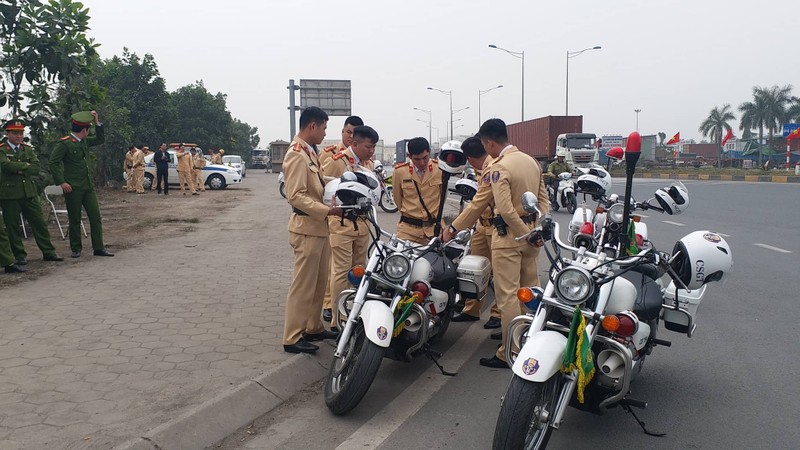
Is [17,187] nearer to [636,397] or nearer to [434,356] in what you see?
[434,356]

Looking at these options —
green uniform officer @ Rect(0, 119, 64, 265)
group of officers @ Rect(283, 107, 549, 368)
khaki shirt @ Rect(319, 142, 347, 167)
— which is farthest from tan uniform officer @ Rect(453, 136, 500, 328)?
green uniform officer @ Rect(0, 119, 64, 265)

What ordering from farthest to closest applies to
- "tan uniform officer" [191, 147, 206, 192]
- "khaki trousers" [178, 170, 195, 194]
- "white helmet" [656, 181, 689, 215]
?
"tan uniform officer" [191, 147, 206, 192] → "khaki trousers" [178, 170, 195, 194] → "white helmet" [656, 181, 689, 215]

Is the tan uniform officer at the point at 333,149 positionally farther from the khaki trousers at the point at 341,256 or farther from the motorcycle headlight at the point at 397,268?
the motorcycle headlight at the point at 397,268

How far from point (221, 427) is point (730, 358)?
3751 mm

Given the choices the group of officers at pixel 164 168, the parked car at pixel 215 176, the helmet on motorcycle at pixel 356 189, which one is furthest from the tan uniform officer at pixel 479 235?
the parked car at pixel 215 176

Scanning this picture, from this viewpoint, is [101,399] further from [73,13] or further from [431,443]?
[73,13]

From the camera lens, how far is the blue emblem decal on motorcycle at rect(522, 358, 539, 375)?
307 centimetres

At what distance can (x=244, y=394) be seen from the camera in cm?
408

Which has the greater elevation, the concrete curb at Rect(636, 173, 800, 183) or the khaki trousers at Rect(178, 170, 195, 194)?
the khaki trousers at Rect(178, 170, 195, 194)

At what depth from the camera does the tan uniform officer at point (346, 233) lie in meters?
5.55

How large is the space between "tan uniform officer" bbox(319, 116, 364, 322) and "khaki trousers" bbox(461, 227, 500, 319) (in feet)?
4.15

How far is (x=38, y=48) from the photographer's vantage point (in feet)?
29.8

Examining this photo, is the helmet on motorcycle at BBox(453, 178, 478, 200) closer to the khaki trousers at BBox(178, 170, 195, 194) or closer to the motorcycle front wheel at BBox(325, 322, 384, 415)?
the motorcycle front wheel at BBox(325, 322, 384, 415)

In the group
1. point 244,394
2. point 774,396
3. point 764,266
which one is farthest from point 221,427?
point 764,266
